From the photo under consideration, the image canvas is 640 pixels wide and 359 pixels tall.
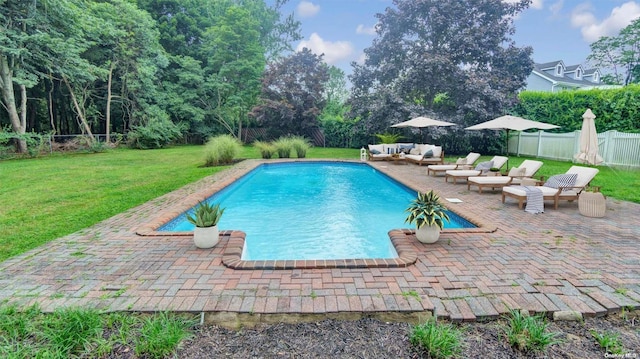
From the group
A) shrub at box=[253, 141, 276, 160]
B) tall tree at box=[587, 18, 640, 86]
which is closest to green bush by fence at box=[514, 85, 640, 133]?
shrub at box=[253, 141, 276, 160]

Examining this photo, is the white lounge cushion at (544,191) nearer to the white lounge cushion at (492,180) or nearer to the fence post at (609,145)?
the white lounge cushion at (492,180)

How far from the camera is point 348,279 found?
297 cm

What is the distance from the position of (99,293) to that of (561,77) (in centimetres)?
3508

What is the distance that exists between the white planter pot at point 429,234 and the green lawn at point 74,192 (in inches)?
187

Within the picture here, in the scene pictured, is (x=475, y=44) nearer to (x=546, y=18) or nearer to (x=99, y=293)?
(x=546, y=18)

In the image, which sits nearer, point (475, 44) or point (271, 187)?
point (271, 187)

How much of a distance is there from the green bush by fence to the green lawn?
2827mm

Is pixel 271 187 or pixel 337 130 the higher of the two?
pixel 337 130

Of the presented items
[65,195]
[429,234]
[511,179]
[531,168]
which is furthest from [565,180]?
[65,195]

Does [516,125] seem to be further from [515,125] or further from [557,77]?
[557,77]

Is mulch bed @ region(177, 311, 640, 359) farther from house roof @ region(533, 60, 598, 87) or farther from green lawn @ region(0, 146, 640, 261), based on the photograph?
house roof @ region(533, 60, 598, 87)

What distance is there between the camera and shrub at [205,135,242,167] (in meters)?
12.6

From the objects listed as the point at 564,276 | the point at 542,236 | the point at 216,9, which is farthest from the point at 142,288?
the point at 216,9

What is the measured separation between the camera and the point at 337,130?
73.8ft
